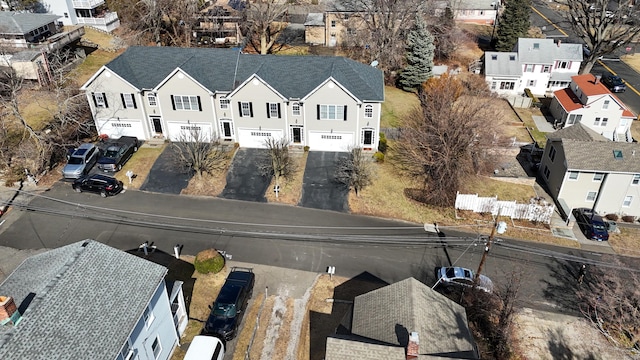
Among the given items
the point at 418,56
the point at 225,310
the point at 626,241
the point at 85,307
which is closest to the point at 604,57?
the point at 418,56

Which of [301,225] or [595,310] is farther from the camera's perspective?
[301,225]

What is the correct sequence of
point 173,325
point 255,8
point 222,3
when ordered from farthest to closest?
point 222,3, point 255,8, point 173,325

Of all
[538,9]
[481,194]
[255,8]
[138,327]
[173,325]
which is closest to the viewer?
[138,327]

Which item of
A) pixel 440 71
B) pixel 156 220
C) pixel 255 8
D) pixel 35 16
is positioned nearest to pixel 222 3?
pixel 255 8

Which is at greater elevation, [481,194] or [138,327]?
[138,327]

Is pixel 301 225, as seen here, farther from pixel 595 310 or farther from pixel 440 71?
pixel 440 71

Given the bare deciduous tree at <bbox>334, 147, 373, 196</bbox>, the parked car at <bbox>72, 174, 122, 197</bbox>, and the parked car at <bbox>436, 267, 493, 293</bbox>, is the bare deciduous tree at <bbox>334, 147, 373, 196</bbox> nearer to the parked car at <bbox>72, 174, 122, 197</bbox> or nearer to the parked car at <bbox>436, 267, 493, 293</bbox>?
the parked car at <bbox>436, 267, 493, 293</bbox>
